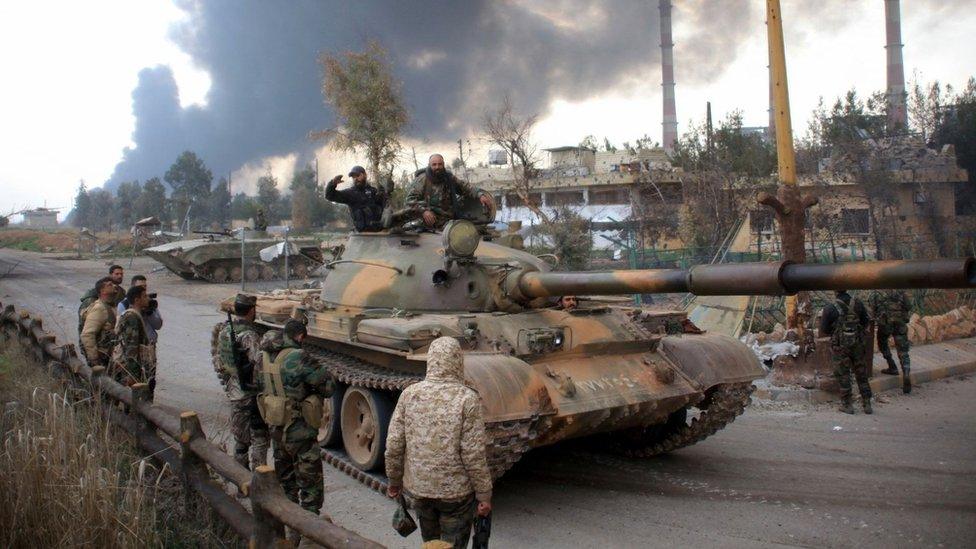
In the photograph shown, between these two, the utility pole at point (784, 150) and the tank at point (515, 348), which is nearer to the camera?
the tank at point (515, 348)

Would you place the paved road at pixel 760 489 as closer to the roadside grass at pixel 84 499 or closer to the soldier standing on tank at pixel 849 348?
the soldier standing on tank at pixel 849 348

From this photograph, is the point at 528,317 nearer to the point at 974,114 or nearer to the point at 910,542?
the point at 910,542

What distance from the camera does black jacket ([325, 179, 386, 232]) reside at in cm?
891

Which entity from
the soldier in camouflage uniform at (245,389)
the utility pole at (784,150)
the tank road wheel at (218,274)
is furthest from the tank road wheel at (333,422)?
the tank road wheel at (218,274)

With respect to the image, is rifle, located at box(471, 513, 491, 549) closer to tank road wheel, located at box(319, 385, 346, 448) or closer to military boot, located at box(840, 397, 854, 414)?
tank road wheel, located at box(319, 385, 346, 448)

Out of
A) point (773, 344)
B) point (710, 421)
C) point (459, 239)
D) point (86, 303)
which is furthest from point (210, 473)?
point (773, 344)

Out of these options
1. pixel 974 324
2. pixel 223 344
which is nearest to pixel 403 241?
pixel 223 344

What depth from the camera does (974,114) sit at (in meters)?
24.4

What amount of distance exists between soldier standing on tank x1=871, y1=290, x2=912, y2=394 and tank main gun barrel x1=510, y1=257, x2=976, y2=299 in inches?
264

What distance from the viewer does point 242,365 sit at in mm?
6348

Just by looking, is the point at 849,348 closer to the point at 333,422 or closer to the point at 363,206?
the point at 363,206

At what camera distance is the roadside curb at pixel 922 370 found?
10.8 meters

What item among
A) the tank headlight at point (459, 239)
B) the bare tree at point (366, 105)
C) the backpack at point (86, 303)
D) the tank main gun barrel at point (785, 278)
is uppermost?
the bare tree at point (366, 105)

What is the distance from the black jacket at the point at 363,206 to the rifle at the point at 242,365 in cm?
280
